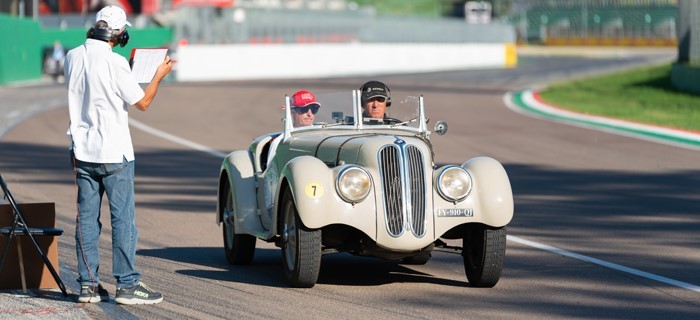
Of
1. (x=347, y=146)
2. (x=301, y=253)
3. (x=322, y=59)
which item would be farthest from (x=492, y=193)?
(x=322, y=59)

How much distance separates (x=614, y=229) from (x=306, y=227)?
15.7ft

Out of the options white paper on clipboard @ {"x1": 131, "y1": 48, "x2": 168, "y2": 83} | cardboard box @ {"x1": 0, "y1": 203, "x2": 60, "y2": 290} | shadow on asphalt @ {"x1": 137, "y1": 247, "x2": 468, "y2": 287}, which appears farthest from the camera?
shadow on asphalt @ {"x1": 137, "y1": 247, "x2": 468, "y2": 287}

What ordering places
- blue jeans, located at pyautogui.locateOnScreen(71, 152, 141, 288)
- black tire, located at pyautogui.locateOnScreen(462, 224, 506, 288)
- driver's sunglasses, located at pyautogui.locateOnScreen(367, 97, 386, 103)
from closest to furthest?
blue jeans, located at pyautogui.locateOnScreen(71, 152, 141, 288) < black tire, located at pyautogui.locateOnScreen(462, 224, 506, 288) < driver's sunglasses, located at pyautogui.locateOnScreen(367, 97, 386, 103)

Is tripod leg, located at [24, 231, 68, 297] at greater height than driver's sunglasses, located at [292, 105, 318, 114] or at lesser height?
lesser

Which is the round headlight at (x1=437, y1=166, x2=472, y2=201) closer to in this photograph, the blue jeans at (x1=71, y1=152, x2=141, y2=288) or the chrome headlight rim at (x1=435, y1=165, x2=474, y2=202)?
the chrome headlight rim at (x1=435, y1=165, x2=474, y2=202)

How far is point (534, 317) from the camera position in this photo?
8281 millimetres

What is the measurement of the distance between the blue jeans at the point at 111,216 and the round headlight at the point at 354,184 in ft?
4.67

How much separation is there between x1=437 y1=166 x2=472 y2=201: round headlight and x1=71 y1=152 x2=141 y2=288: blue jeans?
2104mm

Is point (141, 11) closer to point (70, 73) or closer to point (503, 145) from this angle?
point (503, 145)

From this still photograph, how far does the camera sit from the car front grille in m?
9.05

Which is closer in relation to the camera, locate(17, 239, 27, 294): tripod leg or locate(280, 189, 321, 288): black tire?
locate(17, 239, 27, 294): tripod leg

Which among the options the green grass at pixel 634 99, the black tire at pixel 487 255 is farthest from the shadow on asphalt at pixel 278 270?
the green grass at pixel 634 99

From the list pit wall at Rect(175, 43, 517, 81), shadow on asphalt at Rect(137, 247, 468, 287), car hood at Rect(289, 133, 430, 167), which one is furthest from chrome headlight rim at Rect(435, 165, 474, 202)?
pit wall at Rect(175, 43, 517, 81)

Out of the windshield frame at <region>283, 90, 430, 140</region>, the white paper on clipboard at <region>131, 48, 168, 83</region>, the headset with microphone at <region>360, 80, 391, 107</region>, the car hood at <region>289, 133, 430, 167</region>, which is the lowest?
the car hood at <region>289, 133, 430, 167</region>
